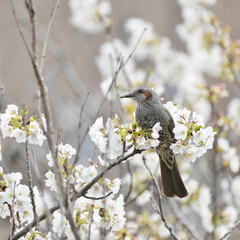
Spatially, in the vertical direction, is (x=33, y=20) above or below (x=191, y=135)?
above

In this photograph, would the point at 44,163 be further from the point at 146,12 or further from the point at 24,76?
the point at 146,12

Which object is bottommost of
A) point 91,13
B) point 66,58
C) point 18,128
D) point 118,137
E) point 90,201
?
point 90,201

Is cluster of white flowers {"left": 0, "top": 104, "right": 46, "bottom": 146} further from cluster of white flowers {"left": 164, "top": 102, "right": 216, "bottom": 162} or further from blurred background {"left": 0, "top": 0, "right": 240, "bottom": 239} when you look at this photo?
blurred background {"left": 0, "top": 0, "right": 240, "bottom": 239}

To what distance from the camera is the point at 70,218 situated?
2.07 m

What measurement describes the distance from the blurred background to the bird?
3.48 feet

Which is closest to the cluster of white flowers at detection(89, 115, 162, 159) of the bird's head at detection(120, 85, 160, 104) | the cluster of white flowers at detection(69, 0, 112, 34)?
the bird's head at detection(120, 85, 160, 104)

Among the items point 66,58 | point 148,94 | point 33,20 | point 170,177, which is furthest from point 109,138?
point 66,58

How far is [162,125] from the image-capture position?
338 centimetres

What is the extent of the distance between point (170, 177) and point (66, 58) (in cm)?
253

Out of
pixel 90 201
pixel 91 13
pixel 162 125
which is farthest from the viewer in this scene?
pixel 91 13

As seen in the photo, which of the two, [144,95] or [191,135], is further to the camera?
[144,95]

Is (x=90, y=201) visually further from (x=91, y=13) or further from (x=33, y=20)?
(x=91, y=13)

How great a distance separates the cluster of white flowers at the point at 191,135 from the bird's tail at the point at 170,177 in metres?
0.86

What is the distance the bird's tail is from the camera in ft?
11.4
